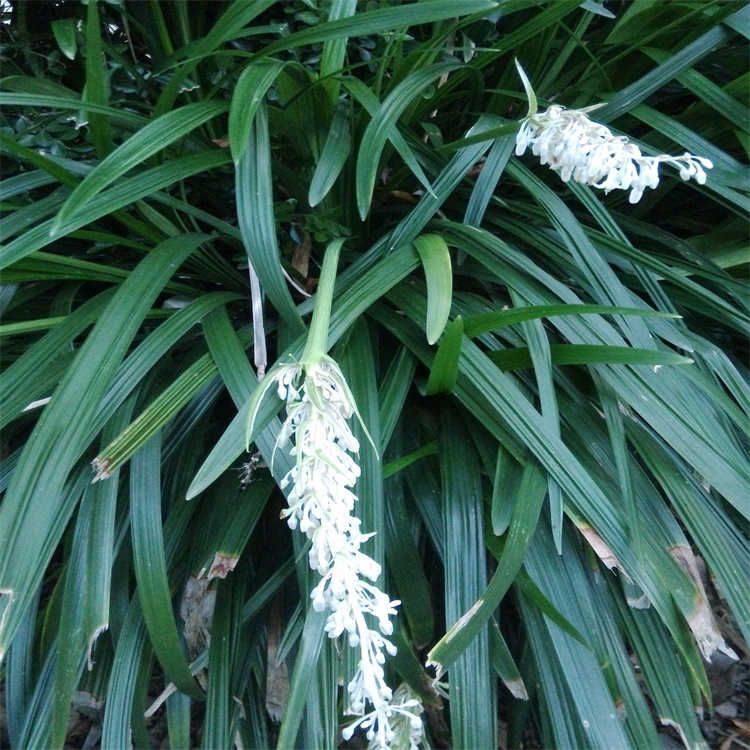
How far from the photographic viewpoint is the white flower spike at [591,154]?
65 cm

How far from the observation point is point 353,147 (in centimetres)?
106

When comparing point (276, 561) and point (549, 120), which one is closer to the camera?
point (549, 120)

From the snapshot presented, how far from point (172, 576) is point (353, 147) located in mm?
727

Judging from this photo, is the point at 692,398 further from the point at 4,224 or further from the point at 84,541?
the point at 4,224

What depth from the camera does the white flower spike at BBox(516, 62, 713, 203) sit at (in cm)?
65

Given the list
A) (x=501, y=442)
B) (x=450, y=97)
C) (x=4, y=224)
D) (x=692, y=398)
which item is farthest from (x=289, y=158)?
(x=692, y=398)

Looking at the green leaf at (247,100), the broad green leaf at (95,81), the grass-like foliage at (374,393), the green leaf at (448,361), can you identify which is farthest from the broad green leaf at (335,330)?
the broad green leaf at (95,81)

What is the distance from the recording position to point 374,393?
0.86m

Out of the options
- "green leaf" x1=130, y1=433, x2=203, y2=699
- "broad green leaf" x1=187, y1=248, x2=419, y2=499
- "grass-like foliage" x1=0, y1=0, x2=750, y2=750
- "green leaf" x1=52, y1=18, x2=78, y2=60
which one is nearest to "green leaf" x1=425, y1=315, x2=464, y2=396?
"grass-like foliage" x1=0, y1=0, x2=750, y2=750

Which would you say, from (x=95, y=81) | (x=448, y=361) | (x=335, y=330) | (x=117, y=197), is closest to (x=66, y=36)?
(x=95, y=81)

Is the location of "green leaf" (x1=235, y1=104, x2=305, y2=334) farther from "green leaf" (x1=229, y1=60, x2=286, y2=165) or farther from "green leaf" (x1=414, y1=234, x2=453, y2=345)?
"green leaf" (x1=414, y1=234, x2=453, y2=345)

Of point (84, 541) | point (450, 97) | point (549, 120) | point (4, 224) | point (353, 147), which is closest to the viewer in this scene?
point (549, 120)

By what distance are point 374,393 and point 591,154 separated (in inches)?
15.3

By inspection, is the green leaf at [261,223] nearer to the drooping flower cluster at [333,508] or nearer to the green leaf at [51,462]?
the green leaf at [51,462]
